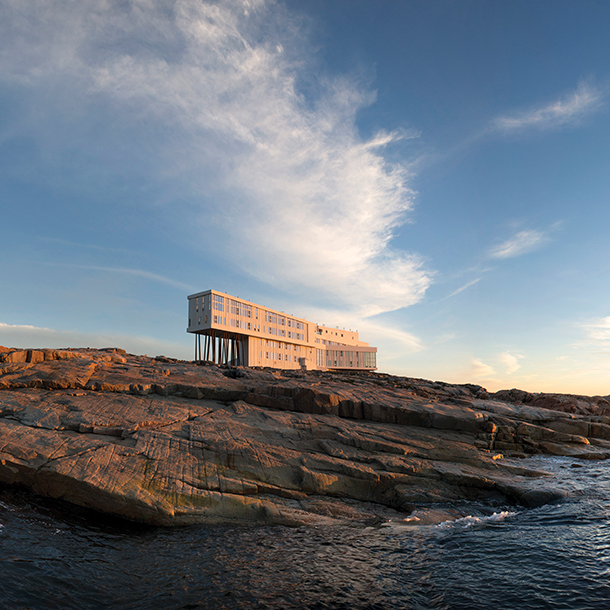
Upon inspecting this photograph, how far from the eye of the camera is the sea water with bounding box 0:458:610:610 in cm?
958

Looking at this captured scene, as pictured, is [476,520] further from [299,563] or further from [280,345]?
[280,345]

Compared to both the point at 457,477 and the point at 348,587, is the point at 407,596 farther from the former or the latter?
the point at 457,477

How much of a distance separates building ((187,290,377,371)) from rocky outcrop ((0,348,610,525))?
128 feet

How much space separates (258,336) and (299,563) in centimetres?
6666

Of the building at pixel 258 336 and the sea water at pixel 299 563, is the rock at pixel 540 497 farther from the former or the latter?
the building at pixel 258 336

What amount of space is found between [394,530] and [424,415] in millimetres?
12552

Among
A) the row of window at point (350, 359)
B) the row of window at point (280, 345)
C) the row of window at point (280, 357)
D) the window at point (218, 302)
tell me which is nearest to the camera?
the window at point (218, 302)

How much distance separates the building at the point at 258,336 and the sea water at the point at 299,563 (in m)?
53.5

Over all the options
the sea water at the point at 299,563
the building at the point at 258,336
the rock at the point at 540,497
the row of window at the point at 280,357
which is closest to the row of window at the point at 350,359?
the building at the point at 258,336

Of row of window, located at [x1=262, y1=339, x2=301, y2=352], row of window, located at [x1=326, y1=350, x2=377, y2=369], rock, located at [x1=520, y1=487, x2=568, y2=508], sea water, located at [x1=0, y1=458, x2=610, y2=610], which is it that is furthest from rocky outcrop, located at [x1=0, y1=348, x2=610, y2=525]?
row of window, located at [x1=326, y1=350, x2=377, y2=369]

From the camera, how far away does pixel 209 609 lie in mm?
9109

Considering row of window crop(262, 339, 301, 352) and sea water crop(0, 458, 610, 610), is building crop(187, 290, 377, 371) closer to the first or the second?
row of window crop(262, 339, 301, 352)

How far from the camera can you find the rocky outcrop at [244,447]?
582 inches

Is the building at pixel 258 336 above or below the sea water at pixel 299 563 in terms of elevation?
above
